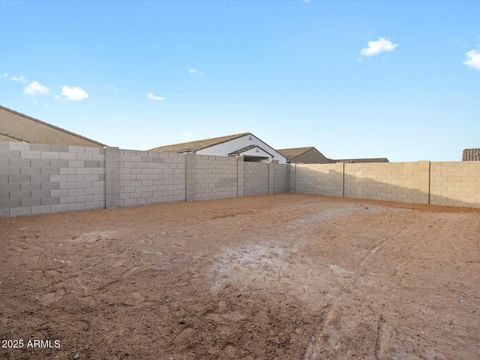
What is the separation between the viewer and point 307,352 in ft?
6.69

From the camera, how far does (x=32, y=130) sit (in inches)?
619

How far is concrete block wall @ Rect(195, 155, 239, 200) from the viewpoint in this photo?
37.9ft

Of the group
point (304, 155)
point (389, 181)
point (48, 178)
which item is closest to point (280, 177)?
point (389, 181)

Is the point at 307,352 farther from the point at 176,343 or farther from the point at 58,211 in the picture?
the point at 58,211

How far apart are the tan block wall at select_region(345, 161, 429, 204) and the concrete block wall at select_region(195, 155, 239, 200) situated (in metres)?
5.76

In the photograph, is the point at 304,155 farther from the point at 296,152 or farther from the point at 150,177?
the point at 150,177

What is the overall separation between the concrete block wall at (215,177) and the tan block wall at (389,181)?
5761mm

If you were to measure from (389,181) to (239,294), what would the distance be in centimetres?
1148

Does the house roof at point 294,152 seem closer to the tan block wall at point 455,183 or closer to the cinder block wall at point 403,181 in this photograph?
the cinder block wall at point 403,181

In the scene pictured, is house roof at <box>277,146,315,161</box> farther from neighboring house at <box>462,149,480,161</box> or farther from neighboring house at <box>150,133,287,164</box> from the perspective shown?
neighboring house at <box>462,149,480,161</box>

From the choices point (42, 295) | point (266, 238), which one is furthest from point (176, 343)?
point (266, 238)

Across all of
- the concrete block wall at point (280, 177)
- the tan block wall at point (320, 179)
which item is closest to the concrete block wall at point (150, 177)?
the concrete block wall at point (280, 177)

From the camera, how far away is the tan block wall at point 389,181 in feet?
36.9

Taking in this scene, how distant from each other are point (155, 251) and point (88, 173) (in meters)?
5.43
